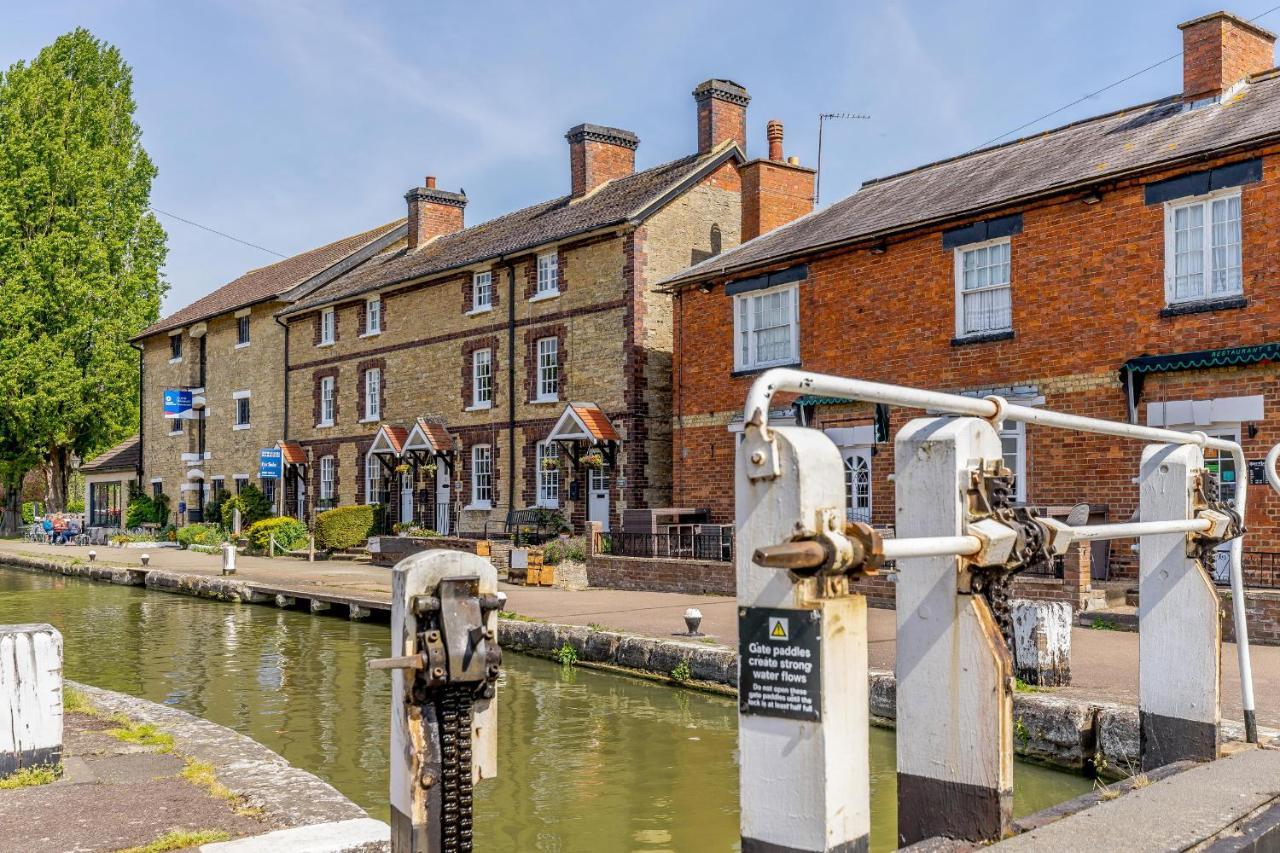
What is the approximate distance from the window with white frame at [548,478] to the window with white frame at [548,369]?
110 centimetres

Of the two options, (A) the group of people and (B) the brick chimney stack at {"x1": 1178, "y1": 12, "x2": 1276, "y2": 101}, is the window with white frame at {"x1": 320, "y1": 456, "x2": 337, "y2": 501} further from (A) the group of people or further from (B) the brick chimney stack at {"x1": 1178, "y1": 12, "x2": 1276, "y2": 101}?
(B) the brick chimney stack at {"x1": 1178, "y1": 12, "x2": 1276, "y2": 101}

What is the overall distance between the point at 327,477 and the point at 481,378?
26.2 feet

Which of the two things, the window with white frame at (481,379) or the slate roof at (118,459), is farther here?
the slate roof at (118,459)

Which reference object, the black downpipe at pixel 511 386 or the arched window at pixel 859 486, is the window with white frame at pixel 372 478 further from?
the arched window at pixel 859 486

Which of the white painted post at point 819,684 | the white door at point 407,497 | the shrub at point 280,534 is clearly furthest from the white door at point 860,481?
the shrub at point 280,534

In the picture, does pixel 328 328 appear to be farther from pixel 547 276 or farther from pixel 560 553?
pixel 560 553

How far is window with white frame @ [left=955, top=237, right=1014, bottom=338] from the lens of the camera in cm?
1702

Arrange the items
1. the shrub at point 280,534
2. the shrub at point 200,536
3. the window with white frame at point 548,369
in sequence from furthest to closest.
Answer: the shrub at point 200,536, the shrub at point 280,534, the window with white frame at point 548,369

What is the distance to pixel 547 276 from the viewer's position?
26.0m

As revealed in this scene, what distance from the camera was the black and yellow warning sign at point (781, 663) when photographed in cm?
301

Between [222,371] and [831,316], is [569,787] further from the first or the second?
[222,371]

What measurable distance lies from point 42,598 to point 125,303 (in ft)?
75.4

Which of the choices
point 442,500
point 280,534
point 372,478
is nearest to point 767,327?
point 442,500

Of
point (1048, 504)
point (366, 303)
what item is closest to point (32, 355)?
point (366, 303)
